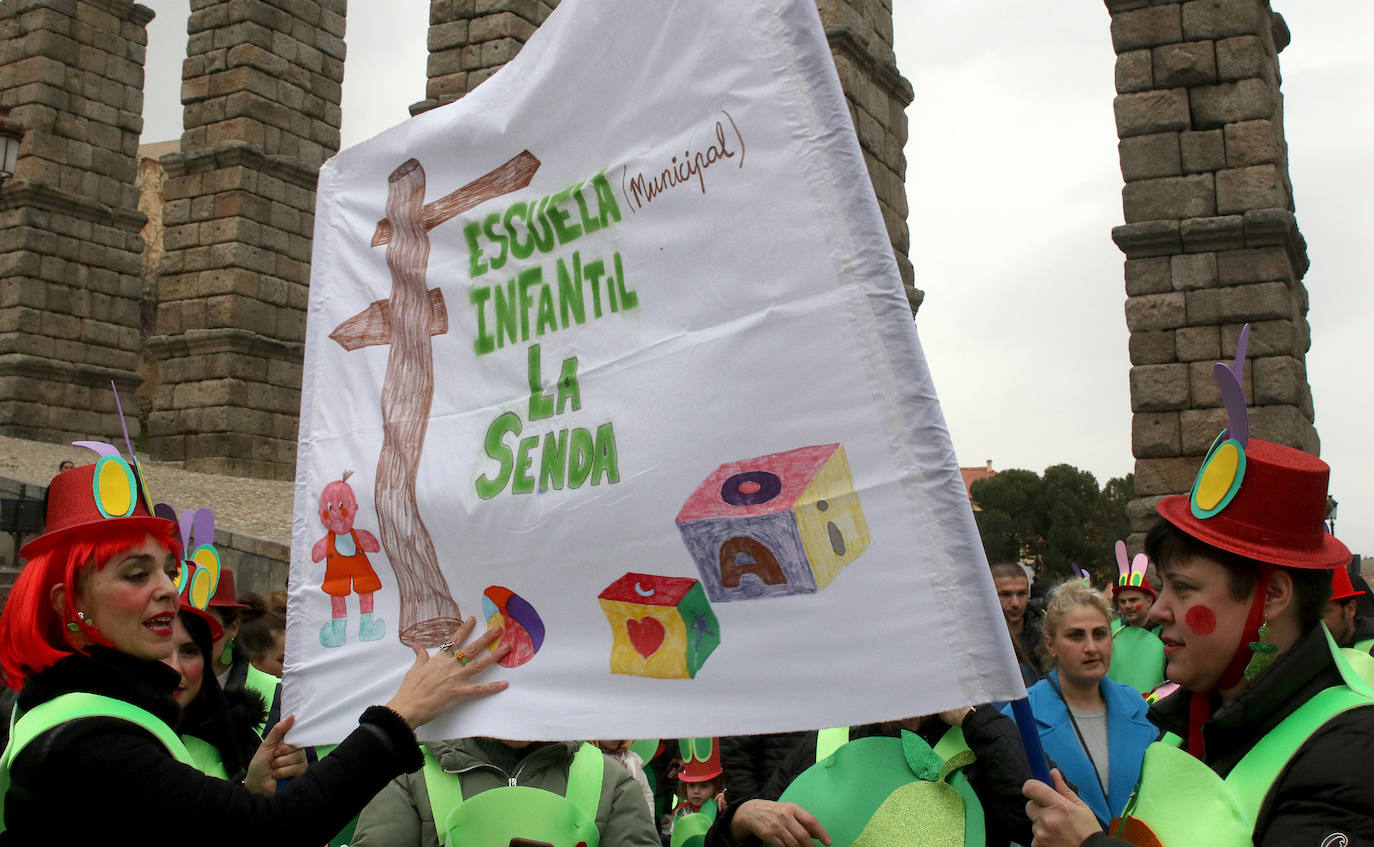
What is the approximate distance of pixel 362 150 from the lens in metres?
3.00

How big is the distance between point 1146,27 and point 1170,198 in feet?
4.55

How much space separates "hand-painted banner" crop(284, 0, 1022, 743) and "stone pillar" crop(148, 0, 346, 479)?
578 inches

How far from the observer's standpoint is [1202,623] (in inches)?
78.7

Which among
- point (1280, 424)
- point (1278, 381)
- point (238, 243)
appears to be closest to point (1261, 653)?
point (1280, 424)

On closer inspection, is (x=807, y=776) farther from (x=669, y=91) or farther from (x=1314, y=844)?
(x=669, y=91)

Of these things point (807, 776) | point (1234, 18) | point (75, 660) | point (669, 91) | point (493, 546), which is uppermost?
point (1234, 18)

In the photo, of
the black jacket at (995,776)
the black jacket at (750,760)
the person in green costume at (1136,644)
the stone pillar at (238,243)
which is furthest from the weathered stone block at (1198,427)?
the stone pillar at (238,243)

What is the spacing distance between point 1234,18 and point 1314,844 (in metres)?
9.28

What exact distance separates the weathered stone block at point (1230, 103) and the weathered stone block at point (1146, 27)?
0.48 m

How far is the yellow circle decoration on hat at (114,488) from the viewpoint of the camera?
230cm

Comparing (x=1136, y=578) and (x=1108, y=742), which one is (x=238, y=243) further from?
(x=1108, y=742)

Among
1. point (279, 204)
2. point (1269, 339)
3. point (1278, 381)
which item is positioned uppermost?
point (279, 204)

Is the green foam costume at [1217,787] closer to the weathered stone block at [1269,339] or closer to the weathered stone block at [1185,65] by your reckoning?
the weathered stone block at [1269,339]

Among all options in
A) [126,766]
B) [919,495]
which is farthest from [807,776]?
[126,766]
